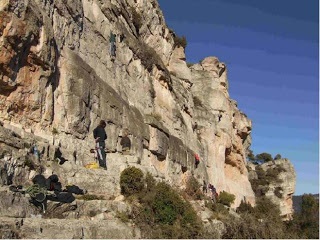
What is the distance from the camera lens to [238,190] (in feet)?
128

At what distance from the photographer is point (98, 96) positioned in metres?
18.8

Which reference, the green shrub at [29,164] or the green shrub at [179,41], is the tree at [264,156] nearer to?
the green shrub at [179,41]

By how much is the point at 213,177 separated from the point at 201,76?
1162cm

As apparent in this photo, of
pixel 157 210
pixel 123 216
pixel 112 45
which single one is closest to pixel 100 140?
pixel 157 210

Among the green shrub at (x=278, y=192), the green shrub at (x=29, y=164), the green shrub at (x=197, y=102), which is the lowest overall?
the green shrub at (x=29, y=164)

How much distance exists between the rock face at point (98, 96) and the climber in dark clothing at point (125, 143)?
1.29 ft

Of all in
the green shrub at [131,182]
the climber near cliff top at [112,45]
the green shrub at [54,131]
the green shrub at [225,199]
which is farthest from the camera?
the green shrub at [225,199]

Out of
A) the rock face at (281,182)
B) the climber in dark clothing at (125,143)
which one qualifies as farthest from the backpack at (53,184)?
the rock face at (281,182)

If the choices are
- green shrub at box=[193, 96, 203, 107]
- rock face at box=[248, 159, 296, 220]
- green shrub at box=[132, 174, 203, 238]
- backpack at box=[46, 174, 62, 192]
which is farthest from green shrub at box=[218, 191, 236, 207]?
backpack at box=[46, 174, 62, 192]

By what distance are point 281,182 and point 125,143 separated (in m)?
37.1

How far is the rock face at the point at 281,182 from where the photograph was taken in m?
49.9

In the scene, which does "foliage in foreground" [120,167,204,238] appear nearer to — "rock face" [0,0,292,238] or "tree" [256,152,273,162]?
"rock face" [0,0,292,238]

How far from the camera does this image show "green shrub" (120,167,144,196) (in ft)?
50.6

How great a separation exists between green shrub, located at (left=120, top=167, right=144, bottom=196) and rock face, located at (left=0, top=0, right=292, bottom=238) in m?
0.28
